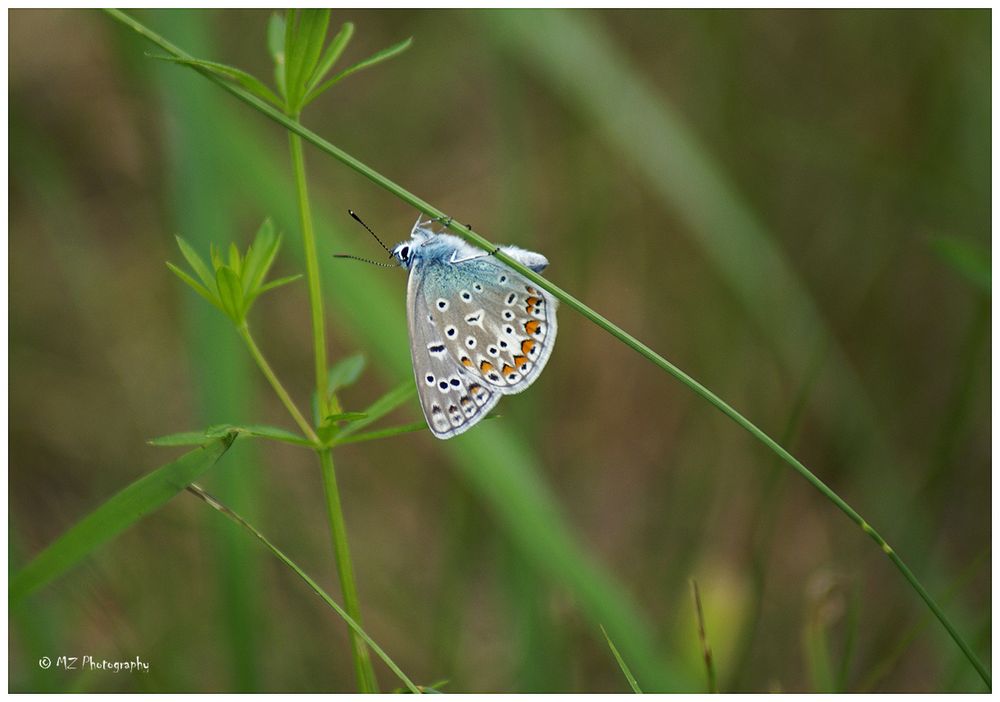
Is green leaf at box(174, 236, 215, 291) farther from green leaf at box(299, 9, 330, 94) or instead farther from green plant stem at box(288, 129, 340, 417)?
green leaf at box(299, 9, 330, 94)

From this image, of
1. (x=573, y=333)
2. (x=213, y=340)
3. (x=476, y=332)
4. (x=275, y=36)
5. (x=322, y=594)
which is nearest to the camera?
(x=322, y=594)

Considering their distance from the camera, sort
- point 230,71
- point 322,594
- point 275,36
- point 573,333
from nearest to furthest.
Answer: point 230,71, point 322,594, point 275,36, point 573,333

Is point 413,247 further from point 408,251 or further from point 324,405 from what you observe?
point 324,405

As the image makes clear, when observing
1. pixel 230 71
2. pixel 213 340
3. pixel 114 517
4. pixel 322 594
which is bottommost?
pixel 322 594

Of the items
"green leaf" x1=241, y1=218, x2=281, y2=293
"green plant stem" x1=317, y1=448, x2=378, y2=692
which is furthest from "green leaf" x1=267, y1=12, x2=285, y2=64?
"green plant stem" x1=317, y1=448, x2=378, y2=692

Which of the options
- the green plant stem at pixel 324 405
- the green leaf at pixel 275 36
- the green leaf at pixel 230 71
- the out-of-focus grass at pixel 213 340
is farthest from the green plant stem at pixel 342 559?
the green leaf at pixel 275 36

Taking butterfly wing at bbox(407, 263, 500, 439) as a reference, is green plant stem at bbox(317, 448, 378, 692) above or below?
below

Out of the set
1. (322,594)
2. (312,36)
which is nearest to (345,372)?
(322,594)

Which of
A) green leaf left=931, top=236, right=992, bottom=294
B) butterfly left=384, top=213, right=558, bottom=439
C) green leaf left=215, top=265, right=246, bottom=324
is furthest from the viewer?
green leaf left=931, top=236, right=992, bottom=294
